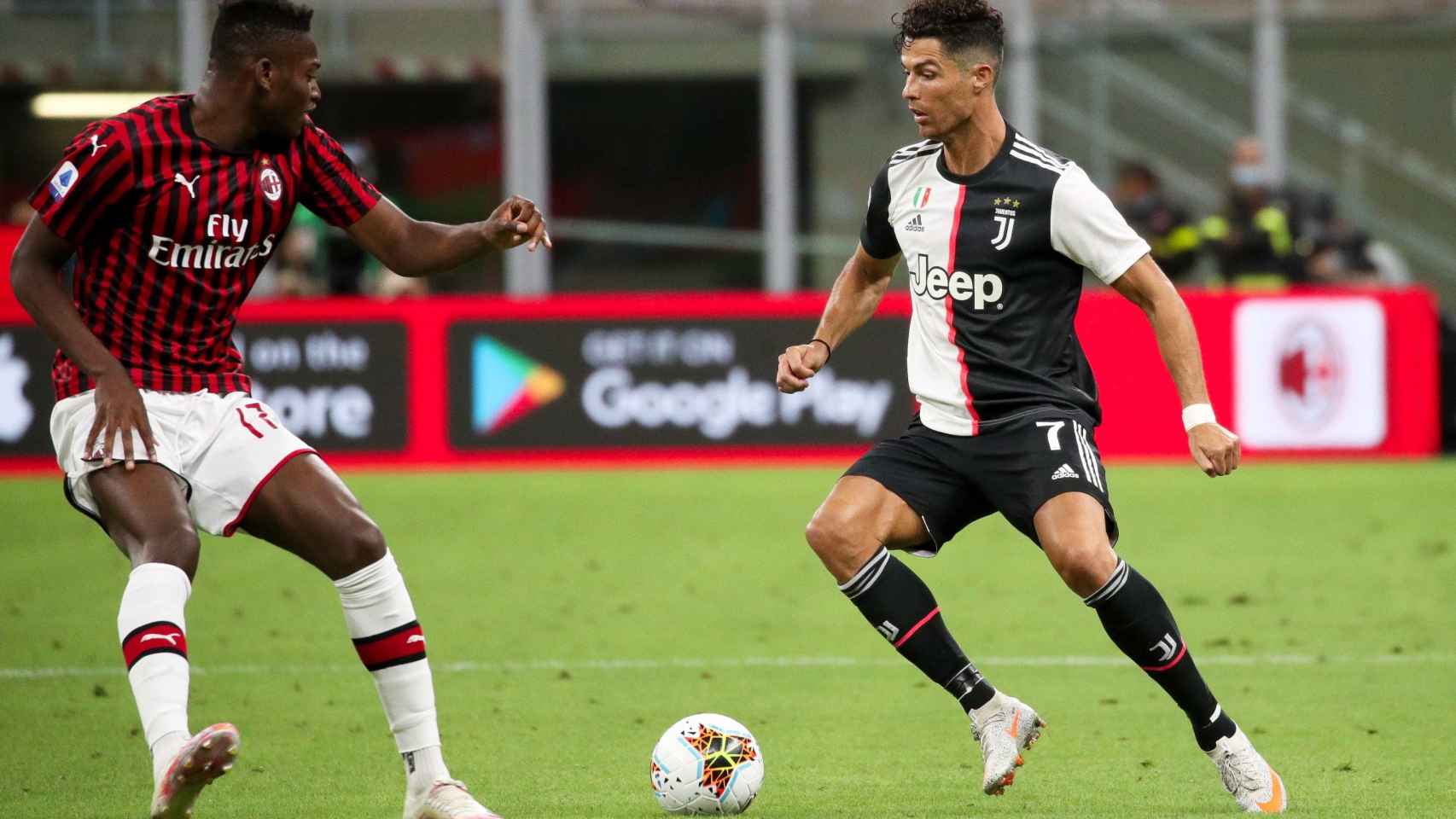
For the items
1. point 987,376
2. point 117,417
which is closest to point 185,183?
point 117,417

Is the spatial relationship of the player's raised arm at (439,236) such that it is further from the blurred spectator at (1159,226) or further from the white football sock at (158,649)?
the blurred spectator at (1159,226)

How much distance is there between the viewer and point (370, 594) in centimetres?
521

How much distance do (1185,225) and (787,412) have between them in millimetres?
3995

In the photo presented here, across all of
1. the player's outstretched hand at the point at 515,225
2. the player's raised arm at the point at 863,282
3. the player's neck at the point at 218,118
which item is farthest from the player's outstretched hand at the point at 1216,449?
the player's neck at the point at 218,118

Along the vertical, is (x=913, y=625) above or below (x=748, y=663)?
above

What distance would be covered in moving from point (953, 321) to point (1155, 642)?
105 centimetres

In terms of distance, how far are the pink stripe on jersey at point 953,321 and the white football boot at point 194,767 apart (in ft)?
7.27

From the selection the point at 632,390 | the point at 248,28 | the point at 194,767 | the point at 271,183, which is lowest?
the point at 632,390

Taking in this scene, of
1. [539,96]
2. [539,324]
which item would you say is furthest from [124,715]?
[539,96]

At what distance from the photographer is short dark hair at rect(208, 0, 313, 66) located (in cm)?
508

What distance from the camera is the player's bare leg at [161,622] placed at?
15.0 feet

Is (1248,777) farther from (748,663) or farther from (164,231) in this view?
(164,231)

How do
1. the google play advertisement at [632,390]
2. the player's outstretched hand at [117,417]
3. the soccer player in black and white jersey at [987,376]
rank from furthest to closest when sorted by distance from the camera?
the google play advertisement at [632,390] < the soccer player in black and white jersey at [987,376] < the player's outstretched hand at [117,417]

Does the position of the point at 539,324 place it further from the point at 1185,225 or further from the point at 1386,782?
the point at 1386,782
